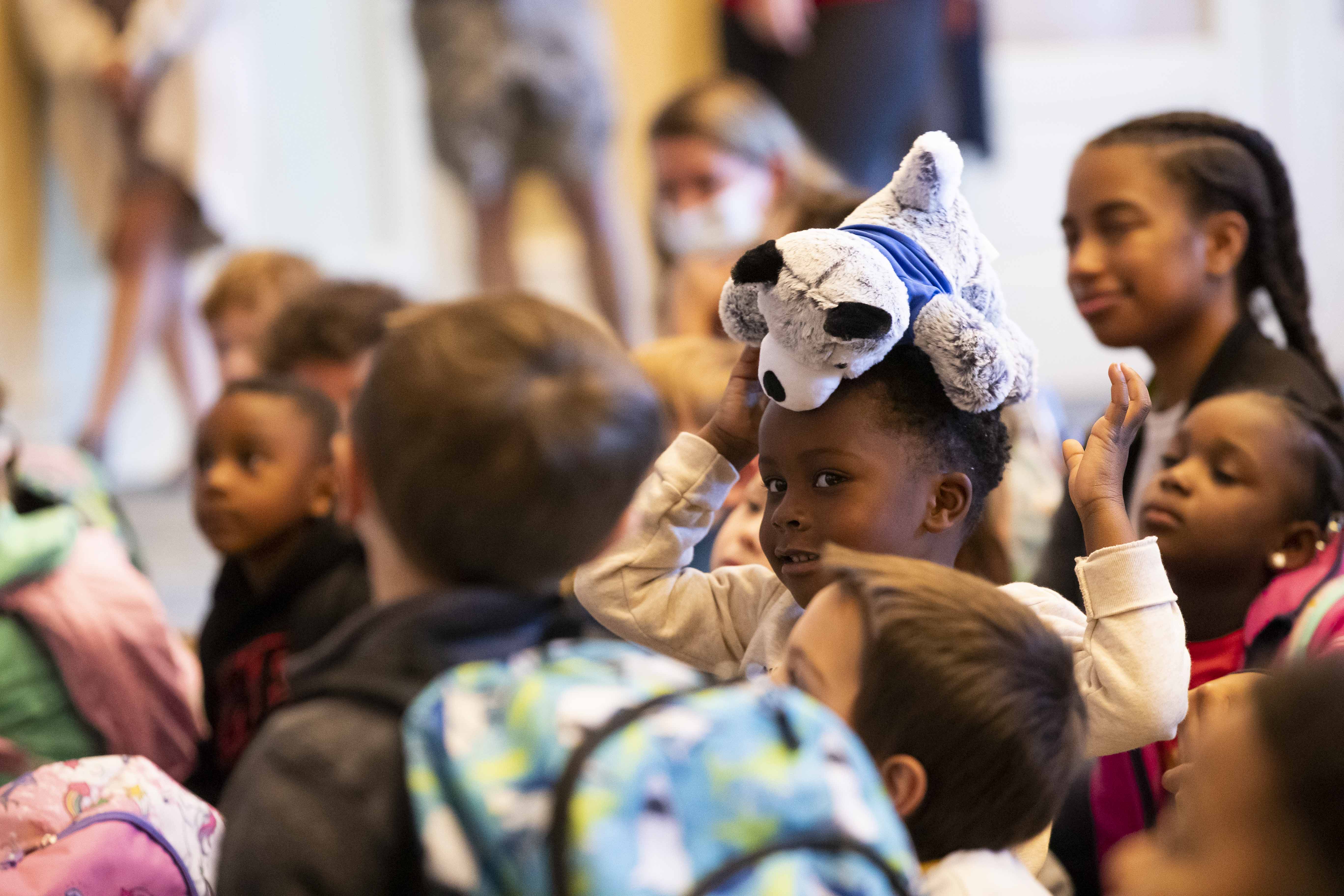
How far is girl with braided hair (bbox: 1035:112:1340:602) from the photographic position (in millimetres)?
1652

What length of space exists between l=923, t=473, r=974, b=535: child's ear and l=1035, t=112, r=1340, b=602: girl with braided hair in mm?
569

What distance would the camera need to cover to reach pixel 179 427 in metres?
4.65

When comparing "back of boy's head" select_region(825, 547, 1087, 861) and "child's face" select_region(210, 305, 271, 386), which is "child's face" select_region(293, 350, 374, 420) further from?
"back of boy's head" select_region(825, 547, 1087, 861)

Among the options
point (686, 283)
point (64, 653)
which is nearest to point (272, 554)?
point (64, 653)

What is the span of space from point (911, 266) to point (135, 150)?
11.9 ft

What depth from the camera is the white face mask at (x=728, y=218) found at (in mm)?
2969

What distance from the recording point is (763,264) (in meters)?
1.03

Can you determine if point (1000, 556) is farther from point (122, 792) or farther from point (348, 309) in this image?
point (348, 309)

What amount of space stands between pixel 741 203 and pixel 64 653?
1812mm

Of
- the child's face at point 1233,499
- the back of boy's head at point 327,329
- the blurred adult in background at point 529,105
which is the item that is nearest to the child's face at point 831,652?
the child's face at point 1233,499

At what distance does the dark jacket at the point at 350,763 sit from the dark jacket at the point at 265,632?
0.92 meters

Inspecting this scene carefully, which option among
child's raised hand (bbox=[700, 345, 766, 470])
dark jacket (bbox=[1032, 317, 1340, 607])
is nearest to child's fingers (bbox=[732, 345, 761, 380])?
child's raised hand (bbox=[700, 345, 766, 470])

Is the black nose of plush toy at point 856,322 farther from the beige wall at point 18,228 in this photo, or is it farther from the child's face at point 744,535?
the beige wall at point 18,228

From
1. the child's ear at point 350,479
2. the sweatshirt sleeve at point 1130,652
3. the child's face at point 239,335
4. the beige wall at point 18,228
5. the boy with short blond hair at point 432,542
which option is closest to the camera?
the boy with short blond hair at point 432,542
